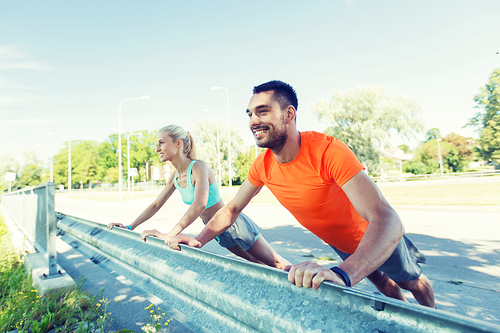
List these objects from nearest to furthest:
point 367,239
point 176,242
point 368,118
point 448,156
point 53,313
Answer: point 367,239, point 176,242, point 53,313, point 368,118, point 448,156

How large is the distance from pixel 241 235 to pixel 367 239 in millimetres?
1639

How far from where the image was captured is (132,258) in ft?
6.61

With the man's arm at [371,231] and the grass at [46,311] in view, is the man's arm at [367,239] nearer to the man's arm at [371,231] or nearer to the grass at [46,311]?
the man's arm at [371,231]

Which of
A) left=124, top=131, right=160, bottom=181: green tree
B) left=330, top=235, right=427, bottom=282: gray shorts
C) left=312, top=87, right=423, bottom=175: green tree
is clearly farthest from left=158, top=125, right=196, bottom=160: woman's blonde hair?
left=124, top=131, right=160, bottom=181: green tree

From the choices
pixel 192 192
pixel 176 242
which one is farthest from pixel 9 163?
pixel 176 242

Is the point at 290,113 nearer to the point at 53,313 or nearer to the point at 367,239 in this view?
the point at 367,239

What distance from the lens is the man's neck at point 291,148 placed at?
206cm

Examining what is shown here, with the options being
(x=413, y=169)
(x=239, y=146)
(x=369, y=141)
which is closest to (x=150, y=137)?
(x=239, y=146)

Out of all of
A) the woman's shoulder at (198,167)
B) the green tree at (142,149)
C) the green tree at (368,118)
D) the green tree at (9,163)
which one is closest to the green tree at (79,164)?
the green tree at (9,163)

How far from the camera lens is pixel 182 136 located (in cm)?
337

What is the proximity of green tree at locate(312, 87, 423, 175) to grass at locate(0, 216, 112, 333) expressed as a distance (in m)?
31.3

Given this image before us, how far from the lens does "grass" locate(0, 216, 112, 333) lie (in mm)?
2695

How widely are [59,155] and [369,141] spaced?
2846 inches

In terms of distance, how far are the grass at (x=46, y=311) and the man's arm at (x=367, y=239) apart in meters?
2.25
